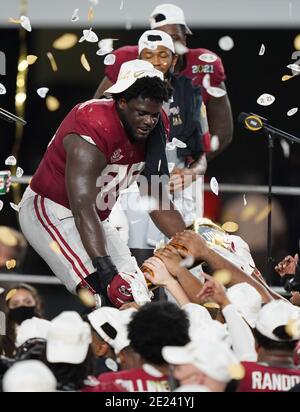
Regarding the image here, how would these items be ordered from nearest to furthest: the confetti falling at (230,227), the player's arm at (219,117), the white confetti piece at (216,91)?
the white confetti piece at (216,91) < the player's arm at (219,117) < the confetti falling at (230,227)

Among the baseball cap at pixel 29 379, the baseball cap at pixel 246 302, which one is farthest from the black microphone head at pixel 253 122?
the baseball cap at pixel 29 379

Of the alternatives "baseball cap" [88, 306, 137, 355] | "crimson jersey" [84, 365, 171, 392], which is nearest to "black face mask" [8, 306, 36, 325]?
"baseball cap" [88, 306, 137, 355]

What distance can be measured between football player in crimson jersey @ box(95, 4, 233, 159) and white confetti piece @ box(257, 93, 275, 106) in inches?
16.6

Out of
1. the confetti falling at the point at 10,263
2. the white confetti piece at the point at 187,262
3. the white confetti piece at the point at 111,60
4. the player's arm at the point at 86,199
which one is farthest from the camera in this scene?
the white confetti piece at the point at 111,60

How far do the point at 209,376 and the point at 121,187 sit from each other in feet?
6.68

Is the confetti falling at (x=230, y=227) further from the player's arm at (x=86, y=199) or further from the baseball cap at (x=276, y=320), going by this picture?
the baseball cap at (x=276, y=320)

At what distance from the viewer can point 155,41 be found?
5926 millimetres

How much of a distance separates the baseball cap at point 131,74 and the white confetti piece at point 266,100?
2.22m

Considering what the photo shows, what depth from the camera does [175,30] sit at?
6.20 metres

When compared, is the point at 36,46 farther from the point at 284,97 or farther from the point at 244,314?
the point at 244,314

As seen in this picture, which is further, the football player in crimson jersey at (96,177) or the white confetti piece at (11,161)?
the white confetti piece at (11,161)

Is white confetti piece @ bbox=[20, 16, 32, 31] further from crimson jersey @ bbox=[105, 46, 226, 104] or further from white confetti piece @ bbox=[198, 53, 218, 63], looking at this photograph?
white confetti piece @ bbox=[198, 53, 218, 63]

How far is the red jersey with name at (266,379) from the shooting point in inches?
138
